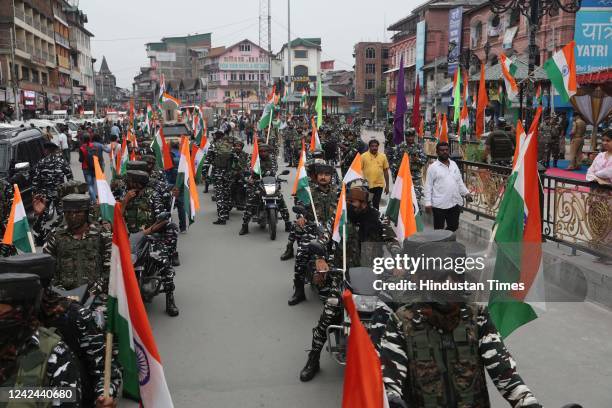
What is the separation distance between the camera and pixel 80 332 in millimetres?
3189

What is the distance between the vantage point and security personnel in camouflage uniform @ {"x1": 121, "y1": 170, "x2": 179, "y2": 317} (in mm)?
7039

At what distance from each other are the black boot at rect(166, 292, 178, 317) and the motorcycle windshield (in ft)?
9.25

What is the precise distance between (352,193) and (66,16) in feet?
256

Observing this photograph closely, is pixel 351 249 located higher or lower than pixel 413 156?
lower

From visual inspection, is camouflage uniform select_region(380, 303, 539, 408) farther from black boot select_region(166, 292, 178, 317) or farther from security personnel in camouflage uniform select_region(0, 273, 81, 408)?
black boot select_region(166, 292, 178, 317)

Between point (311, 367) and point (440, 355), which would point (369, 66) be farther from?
point (440, 355)

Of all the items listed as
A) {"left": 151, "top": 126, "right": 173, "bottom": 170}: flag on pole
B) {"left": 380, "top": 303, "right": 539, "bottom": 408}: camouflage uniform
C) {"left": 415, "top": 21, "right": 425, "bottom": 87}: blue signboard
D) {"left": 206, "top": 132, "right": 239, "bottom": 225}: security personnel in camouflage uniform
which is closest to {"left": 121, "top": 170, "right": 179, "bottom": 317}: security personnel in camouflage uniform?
{"left": 151, "top": 126, "right": 173, "bottom": 170}: flag on pole

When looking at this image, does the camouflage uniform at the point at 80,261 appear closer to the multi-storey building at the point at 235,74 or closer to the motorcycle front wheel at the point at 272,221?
the motorcycle front wheel at the point at 272,221

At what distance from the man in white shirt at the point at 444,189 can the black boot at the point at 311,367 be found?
3858 mm

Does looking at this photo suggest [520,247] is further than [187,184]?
No

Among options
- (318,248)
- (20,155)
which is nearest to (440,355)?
(318,248)

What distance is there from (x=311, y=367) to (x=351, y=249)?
1.09 metres

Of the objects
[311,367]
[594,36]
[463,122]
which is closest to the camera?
[311,367]

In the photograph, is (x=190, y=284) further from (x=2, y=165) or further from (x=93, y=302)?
(x=2, y=165)
